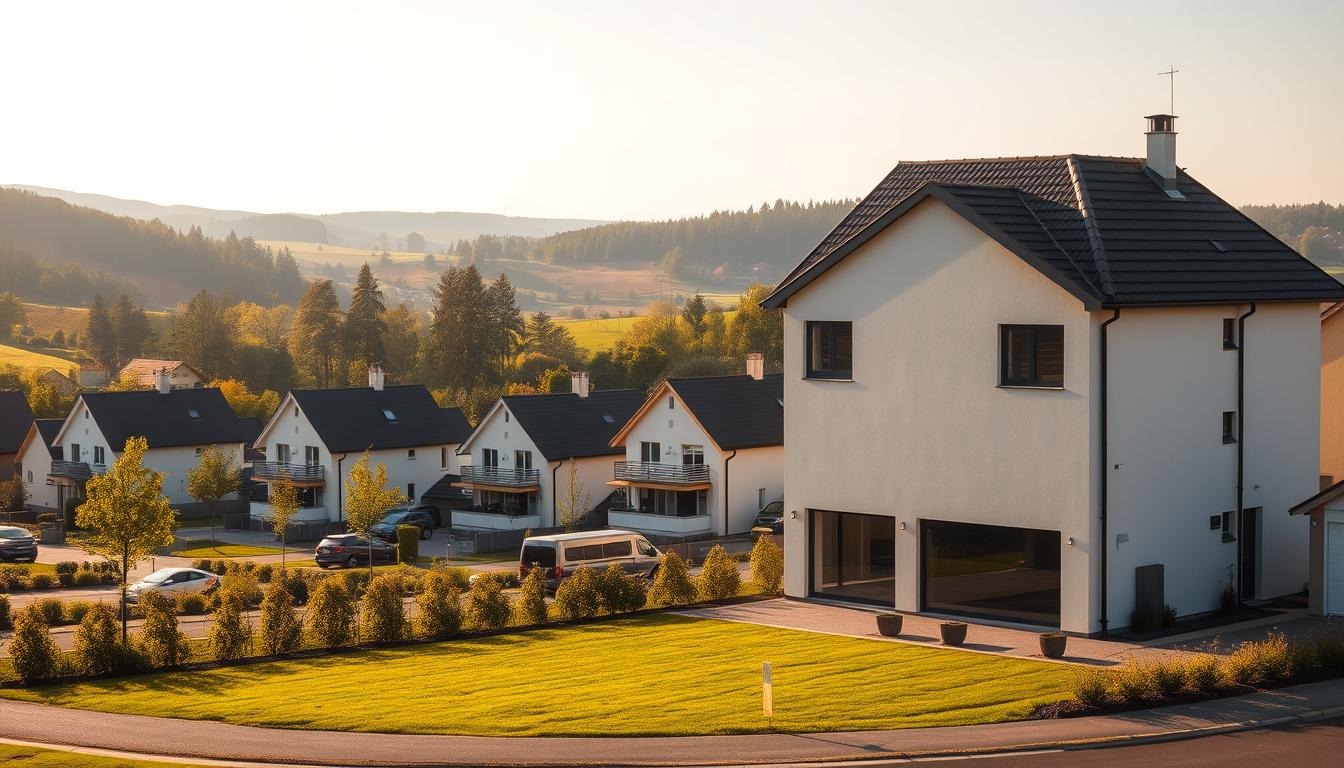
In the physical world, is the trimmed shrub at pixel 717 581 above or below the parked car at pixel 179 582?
above

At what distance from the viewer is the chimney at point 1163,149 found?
35.7 meters

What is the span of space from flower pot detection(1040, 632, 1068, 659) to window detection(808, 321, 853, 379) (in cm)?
926

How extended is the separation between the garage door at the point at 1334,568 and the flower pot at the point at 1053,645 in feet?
26.7

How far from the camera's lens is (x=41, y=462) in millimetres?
80688

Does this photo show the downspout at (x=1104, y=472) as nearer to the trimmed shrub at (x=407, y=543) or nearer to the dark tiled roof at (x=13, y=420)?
the trimmed shrub at (x=407, y=543)

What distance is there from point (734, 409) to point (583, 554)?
20647 millimetres

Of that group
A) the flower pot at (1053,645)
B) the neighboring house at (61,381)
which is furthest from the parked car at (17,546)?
the neighboring house at (61,381)

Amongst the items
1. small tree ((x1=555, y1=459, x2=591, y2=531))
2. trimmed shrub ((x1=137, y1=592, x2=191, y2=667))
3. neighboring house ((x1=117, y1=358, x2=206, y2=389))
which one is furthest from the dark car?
neighboring house ((x1=117, y1=358, x2=206, y2=389))

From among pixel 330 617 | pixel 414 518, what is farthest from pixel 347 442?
pixel 330 617

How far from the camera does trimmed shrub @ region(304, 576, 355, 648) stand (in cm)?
3262

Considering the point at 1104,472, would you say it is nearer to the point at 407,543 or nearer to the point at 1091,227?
the point at 1091,227

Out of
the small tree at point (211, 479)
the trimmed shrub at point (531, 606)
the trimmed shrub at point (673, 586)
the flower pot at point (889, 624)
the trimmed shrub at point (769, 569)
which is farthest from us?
the small tree at point (211, 479)

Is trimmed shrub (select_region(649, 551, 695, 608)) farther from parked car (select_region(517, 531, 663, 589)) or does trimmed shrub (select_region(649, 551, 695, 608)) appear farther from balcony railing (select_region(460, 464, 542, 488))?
balcony railing (select_region(460, 464, 542, 488))

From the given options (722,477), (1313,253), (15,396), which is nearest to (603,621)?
(722,477)
